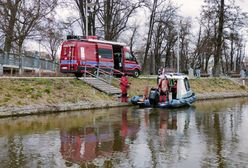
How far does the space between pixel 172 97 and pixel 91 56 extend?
25.8 feet

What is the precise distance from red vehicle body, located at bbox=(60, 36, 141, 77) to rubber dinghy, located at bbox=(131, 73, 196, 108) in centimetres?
605

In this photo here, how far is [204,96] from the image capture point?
1312 inches

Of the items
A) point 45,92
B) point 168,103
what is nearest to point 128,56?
point 168,103

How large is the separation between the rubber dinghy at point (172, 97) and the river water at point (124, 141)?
3976 mm

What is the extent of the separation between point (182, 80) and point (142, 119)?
7.99 metres

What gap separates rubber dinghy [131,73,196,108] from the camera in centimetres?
2306

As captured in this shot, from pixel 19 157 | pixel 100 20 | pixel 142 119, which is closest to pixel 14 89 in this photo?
pixel 142 119

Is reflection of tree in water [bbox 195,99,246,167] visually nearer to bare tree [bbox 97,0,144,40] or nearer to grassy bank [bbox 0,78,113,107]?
grassy bank [bbox 0,78,113,107]

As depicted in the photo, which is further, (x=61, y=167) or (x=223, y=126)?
(x=223, y=126)

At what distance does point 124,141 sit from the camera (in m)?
12.3

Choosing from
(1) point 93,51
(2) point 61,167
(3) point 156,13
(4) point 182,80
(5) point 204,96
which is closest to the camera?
(2) point 61,167

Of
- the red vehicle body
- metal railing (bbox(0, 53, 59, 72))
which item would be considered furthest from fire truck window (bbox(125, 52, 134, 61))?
metal railing (bbox(0, 53, 59, 72))

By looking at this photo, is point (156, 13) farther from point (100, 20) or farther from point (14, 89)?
point (14, 89)

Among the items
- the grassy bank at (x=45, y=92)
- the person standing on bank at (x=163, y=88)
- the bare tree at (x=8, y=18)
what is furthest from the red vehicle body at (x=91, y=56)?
the person standing on bank at (x=163, y=88)
